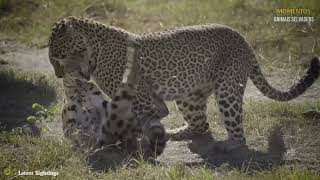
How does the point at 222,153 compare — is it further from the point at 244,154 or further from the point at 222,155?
the point at 244,154

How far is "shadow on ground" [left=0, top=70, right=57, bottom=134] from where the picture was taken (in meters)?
11.6

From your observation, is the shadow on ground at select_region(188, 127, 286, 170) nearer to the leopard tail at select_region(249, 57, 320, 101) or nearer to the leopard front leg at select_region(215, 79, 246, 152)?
the leopard front leg at select_region(215, 79, 246, 152)

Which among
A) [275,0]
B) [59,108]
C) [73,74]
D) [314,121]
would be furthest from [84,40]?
[275,0]

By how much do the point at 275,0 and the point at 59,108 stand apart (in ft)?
24.7

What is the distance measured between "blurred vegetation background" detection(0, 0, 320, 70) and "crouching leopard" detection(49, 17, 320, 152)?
392 cm

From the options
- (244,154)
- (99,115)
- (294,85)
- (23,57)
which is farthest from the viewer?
(23,57)

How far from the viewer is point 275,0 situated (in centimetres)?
1680

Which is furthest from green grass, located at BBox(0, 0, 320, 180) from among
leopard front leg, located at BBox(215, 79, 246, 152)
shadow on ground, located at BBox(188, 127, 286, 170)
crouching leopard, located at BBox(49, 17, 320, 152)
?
crouching leopard, located at BBox(49, 17, 320, 152)

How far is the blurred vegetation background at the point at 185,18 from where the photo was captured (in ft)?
48.5

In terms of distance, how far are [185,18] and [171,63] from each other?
6827mm

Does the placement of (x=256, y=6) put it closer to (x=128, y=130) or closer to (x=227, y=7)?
(x=227, y=7)

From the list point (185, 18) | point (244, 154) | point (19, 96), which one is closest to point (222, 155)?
point (244, 154)

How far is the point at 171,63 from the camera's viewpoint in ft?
33.8

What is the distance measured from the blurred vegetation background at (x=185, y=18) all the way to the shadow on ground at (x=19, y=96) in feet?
9.32
